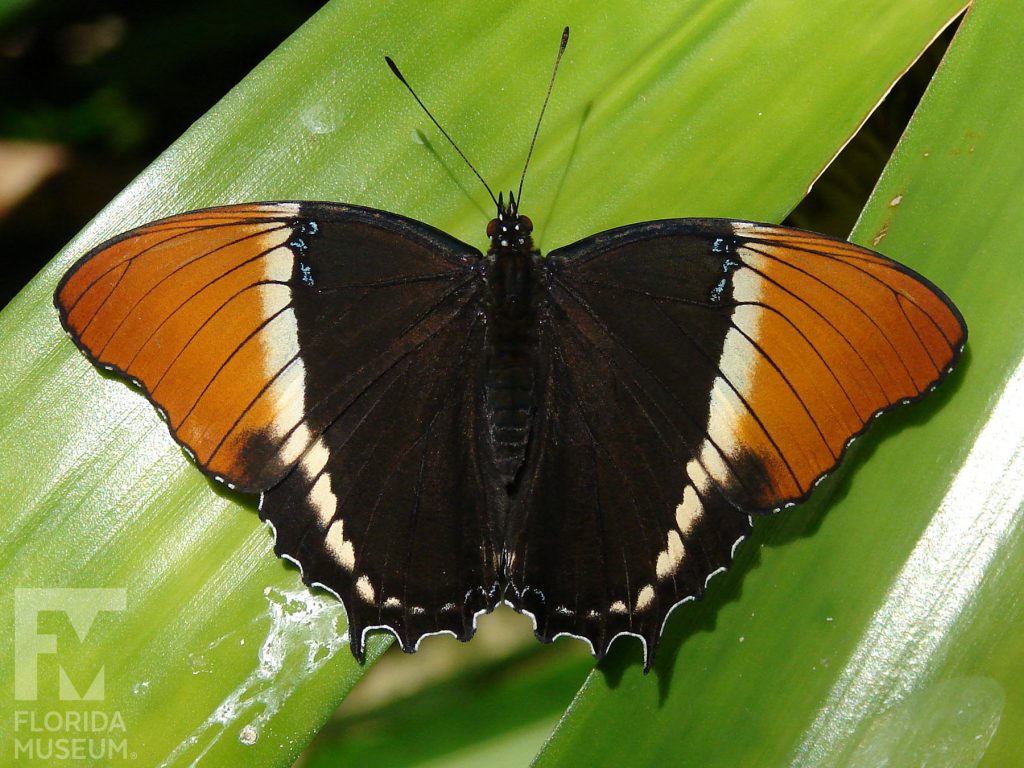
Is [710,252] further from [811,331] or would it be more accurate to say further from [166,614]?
[166,614]

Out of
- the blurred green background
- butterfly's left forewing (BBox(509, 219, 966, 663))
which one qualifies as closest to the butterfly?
butterfly's left forewing (BBox(509, 219, 966, 663))

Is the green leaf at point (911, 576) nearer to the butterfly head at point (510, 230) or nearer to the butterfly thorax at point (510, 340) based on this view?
the butterfly thorax at point (510, 340)

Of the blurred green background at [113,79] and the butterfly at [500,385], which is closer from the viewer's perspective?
the butterfly at [500,385]

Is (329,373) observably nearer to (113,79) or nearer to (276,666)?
(276,666)

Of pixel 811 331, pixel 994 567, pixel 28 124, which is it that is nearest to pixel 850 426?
pixel 811 331

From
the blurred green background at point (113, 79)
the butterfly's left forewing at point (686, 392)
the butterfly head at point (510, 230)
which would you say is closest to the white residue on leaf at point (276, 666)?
the butterfly's left forewing at point (686, 392)

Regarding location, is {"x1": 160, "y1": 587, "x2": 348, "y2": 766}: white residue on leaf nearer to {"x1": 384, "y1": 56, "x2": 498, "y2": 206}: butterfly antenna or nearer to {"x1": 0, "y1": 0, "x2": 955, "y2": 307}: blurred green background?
{"x1": 384, "y1": 56, "x2": 498, "y2": 206}: butterfly antenna

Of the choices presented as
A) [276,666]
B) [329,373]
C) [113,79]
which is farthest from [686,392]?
[113,79]
